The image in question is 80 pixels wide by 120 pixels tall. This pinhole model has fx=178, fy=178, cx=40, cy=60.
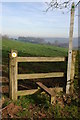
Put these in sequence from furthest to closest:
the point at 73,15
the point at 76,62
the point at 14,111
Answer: the point at 76,62 < the point at 73,15 < the point at 14,111

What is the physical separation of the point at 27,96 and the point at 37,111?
0.95 metres

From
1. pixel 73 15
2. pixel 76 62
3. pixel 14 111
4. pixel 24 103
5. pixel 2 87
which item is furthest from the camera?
pixel 2 87

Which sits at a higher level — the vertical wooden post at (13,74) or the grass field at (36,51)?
the grass field at (36,51)

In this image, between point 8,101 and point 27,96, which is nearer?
point 8,101

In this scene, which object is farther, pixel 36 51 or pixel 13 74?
pixel 36 51

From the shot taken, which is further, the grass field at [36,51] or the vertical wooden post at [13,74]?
the grass field at [36,51]

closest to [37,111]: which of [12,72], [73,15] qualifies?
[12,72]

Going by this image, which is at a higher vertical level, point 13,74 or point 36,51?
point 36,51

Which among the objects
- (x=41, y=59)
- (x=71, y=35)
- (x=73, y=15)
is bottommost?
(x=41, y=59)

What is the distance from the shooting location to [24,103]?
545cm

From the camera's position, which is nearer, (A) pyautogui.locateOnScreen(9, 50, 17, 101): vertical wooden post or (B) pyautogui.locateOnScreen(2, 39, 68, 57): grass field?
(A) pyautogui.locateOnScreen(9, 50, 17, 101): vertical wooden post

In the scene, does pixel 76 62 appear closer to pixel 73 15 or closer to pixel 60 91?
pixel 60 91

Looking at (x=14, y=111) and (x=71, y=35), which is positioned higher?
(x=71, y=35)

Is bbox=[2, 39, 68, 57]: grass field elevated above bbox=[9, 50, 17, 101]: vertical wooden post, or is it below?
above
